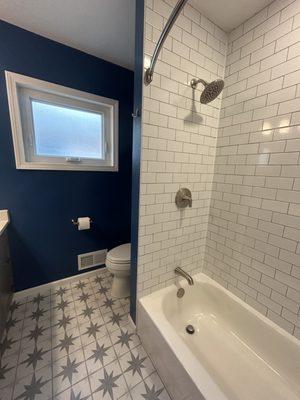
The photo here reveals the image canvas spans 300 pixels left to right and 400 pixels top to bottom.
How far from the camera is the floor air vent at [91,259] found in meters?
1.96

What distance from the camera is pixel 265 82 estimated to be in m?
1.12

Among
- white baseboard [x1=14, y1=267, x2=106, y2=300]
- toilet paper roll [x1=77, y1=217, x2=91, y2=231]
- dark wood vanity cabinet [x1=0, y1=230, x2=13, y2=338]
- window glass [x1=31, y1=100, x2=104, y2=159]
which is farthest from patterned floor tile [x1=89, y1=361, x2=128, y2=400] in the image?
window glass [x1=31, y1=100, x2=104, y2=159]

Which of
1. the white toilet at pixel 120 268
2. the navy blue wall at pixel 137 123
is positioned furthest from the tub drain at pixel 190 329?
the white toilet at pixel 120 268

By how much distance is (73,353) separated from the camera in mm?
1227

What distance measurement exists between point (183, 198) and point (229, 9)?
4.23 feet

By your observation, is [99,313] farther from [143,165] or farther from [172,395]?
[143,165]

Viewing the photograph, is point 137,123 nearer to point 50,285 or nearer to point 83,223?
point 83,223

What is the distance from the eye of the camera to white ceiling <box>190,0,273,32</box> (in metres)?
1.08

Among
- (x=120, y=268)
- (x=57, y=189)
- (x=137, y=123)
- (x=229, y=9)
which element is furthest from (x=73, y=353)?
(x=229, y=9)

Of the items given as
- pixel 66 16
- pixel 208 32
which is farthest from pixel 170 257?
pixel 66 16

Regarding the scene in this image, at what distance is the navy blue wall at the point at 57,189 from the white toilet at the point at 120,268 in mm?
414

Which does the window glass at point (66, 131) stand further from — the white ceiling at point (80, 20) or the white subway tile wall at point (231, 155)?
the white subway tile wall at point (231, 155)

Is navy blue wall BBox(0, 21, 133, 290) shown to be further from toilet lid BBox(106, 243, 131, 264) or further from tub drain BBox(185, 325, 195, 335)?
tub drain BBox(185, 325, 195, 335)

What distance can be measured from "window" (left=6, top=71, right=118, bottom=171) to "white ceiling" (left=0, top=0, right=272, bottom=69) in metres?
0.38
